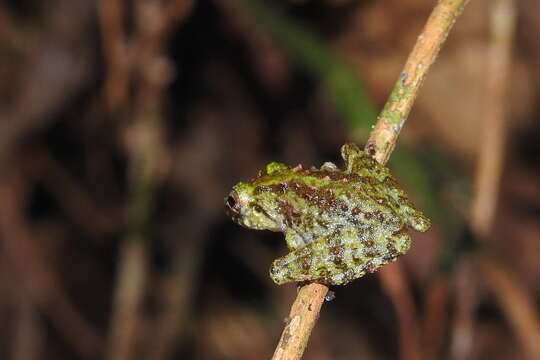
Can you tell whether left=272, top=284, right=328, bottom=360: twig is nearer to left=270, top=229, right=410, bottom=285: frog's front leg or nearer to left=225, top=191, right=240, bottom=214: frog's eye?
left=270, top=229, right=410, bottom=285: frog's front leg

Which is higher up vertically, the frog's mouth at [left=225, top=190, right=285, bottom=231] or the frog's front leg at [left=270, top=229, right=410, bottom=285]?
the frog's mouth at [left=225, top=190, right=285, bottom=231]

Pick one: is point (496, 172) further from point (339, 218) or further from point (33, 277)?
point (33, 277)

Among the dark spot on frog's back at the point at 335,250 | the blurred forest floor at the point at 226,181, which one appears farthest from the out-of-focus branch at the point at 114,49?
the dark spot on frog's back at the point at 335,250

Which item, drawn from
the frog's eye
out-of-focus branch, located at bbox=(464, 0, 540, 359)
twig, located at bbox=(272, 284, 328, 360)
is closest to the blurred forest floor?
out-of-focus branch, located at bbox=(464, 0, 540, 359)

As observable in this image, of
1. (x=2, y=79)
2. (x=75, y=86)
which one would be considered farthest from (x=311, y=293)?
(x=2, y=79)

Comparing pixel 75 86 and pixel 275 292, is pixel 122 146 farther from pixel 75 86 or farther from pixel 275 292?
pixel 275 292

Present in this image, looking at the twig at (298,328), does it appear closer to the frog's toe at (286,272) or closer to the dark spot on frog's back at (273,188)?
the frog's toe at (286,272)

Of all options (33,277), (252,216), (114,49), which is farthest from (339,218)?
(33,277)
